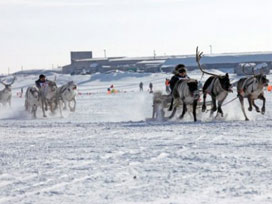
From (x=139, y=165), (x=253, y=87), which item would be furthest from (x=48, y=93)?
(x=139, y=165)

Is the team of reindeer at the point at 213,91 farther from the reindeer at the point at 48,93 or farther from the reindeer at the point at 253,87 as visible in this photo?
the reindeer at the point at 48,93

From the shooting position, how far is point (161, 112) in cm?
2294

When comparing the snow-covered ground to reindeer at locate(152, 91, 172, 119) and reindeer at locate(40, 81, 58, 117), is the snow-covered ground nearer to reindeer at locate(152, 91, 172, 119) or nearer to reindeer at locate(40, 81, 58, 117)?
reindeer at locate(152, 91, 172, 119)

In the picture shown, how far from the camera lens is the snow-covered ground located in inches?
328

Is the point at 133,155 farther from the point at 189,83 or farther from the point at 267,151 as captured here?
the point at 189,83

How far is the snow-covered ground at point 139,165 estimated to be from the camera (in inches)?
328

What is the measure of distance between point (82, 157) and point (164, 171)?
7.37 feet

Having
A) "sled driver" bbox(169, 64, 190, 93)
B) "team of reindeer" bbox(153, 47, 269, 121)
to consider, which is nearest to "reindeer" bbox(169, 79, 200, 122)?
"team of reindeer" bbox(153, 47, 269, 121)

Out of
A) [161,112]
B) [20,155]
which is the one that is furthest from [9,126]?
[20,155]

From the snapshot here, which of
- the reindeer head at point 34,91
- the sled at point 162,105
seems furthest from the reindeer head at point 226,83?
the reindeer head at point 34,91

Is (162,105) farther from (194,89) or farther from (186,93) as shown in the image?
(194,89)

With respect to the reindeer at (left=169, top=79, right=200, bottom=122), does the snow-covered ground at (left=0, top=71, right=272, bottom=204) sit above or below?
below

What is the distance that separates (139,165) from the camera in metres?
10.7

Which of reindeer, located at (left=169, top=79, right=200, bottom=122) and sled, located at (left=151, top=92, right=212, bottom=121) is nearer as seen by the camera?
Answer: reindeer, located at (left=169, top=79, right=200, bottom=122)
